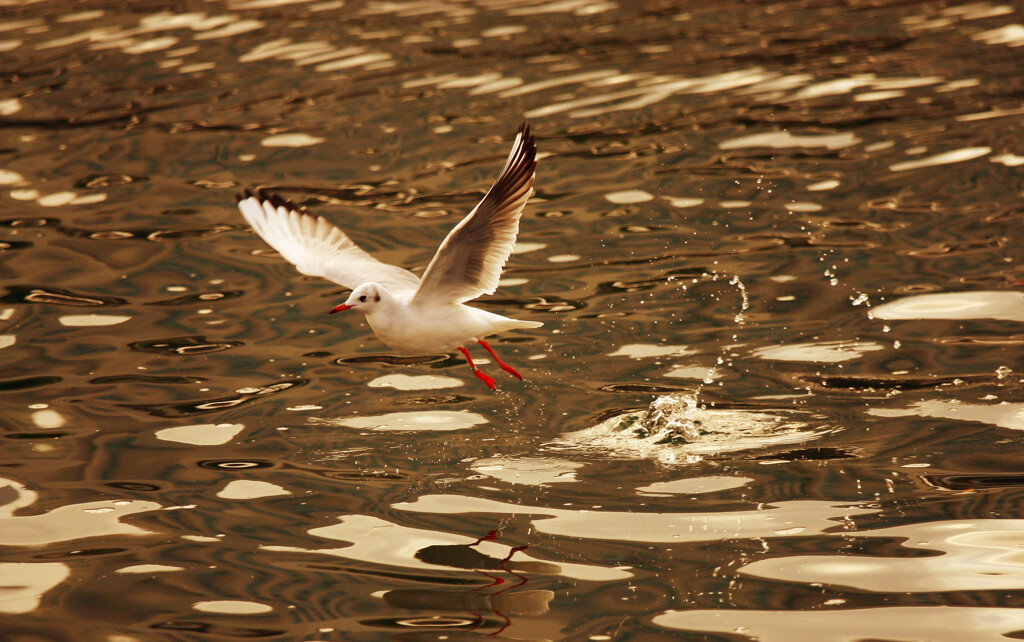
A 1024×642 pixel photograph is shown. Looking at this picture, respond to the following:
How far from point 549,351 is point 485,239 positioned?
183 centimetres

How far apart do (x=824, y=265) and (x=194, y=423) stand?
217 inches

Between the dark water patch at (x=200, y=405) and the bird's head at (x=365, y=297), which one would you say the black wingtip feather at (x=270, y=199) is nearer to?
the dark water patch at (x=200, y=405)

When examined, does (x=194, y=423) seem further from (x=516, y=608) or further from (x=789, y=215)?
(x=789, y=215)

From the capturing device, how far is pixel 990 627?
5059 mm

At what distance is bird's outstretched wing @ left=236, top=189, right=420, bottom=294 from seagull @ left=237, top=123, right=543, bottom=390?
0.02 meters

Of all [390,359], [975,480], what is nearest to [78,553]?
[390,359]

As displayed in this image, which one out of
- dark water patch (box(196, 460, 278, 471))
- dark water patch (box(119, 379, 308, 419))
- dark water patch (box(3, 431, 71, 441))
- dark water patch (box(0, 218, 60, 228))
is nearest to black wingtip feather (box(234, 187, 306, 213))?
dark water patch (box(119, 379, 308, 419))

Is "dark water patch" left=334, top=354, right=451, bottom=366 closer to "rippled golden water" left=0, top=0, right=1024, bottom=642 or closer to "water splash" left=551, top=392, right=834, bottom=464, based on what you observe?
"rippled golden water" left=0, top=0, right=1024, bottom=642

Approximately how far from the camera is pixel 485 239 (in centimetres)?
758

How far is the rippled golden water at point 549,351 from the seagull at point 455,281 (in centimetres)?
64

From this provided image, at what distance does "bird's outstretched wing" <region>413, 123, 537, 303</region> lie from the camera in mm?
7145

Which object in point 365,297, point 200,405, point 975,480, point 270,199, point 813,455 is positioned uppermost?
point 270,199

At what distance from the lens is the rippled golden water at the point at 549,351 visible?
5.70 m

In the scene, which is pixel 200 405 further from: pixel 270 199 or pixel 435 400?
pixel 270 199
